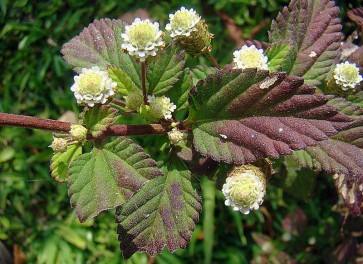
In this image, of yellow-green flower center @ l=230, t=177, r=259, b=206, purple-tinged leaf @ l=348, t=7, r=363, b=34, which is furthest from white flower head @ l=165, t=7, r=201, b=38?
purple-tinged leaf @ l=348, t=7, r=363, b=34

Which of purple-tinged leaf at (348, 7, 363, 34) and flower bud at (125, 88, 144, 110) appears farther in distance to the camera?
purple-tinged leaf at (348, 7, 363, 34)

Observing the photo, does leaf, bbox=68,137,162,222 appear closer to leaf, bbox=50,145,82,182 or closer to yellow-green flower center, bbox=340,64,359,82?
leaf, bbox=50,145,82,182

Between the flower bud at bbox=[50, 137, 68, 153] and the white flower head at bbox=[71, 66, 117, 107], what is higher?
the white flower head at bbox=[71, 66, 117, 107]

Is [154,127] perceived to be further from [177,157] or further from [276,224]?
[276,224]

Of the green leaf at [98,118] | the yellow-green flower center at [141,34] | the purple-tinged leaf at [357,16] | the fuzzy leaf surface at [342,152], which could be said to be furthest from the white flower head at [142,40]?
the purple-tinged leaf at [357,16]

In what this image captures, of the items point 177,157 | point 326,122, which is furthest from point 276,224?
point 326,122

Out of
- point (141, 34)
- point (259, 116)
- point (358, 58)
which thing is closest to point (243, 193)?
point (259, 116)

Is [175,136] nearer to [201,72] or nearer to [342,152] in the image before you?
[201,72]
